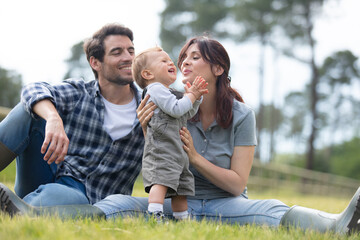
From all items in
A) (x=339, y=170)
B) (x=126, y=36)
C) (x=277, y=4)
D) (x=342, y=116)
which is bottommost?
(x=339, y=170)

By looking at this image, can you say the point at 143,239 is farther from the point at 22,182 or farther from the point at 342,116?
Answer: the point at 342,116

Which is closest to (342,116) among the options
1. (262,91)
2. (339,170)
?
(339,170)

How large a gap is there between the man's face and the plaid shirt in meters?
0.26

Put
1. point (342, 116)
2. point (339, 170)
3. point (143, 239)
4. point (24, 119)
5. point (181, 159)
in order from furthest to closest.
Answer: point (342, 116), point (339, 170), point (24, 119), point (181, 159), point (143, 239)

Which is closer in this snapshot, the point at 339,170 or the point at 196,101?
the point at 196,101

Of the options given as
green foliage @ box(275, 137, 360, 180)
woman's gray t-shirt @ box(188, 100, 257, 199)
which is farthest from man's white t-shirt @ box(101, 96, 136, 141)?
green foliage @ box(275, 137, 360, 180)

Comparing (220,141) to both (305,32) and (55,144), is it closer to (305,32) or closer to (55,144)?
(55,144)

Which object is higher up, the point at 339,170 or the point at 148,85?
the point at 148,85

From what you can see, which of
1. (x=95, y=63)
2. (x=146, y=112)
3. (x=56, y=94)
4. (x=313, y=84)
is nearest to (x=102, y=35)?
(x=95, y=63)

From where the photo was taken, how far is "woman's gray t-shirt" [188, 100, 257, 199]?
Result: 3.04m

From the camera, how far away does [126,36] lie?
3.77 metres

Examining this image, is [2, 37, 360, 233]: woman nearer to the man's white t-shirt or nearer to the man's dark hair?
the man's white t-shirt

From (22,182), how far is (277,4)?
1950 cm

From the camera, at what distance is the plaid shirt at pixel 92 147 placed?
3.18 metres
